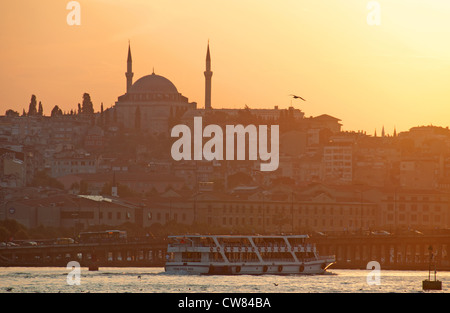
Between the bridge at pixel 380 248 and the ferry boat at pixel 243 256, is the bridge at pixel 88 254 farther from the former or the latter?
the bridge at pixel 380 248

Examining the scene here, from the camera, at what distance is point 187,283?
83125 mm

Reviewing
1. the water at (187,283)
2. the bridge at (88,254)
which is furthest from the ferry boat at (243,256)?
the bridge at (88,254)

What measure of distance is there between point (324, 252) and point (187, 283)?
38.3 metres

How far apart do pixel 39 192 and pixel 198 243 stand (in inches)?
2418

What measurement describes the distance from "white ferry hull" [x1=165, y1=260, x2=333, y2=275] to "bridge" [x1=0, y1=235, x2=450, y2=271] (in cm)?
975

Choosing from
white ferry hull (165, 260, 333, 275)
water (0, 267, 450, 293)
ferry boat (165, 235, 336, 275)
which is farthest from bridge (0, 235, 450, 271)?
white ferry hull (165, 260, 333, 275)

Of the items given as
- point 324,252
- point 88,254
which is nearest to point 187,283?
point 88,254

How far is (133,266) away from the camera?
4208 inches

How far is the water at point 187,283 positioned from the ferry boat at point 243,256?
48.0 inches

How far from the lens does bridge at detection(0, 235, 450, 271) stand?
347ft

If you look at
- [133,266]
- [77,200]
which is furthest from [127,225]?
[133,266]

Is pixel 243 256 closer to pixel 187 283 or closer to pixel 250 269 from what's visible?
pixel 250 269

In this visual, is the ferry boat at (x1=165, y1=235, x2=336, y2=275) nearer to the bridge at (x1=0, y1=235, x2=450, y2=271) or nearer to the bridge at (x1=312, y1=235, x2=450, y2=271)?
the bridge at (x1=0, y1=235, x2=450, y2=271)
